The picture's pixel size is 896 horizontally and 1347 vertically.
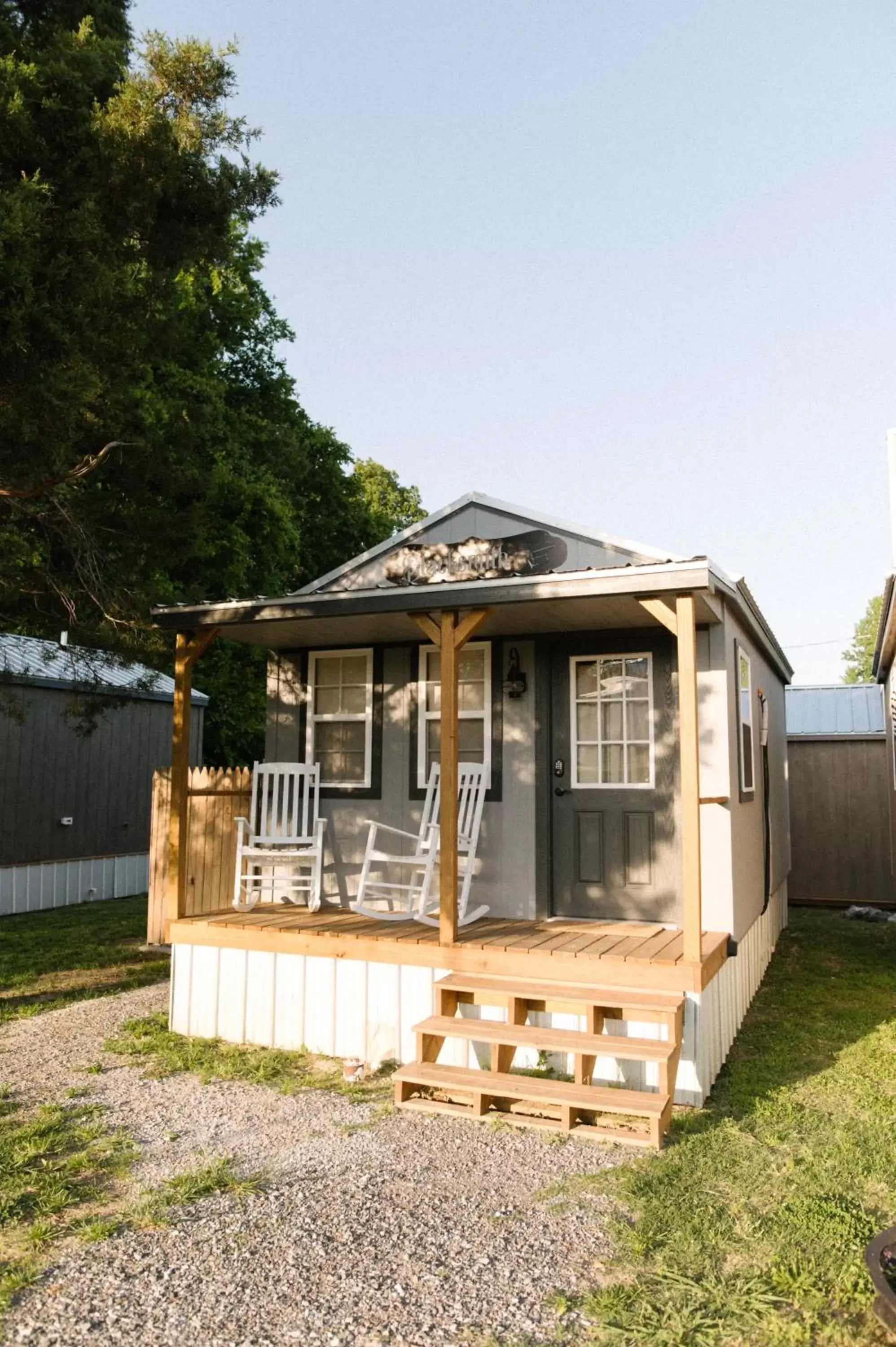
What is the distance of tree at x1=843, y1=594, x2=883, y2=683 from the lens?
43.5 m

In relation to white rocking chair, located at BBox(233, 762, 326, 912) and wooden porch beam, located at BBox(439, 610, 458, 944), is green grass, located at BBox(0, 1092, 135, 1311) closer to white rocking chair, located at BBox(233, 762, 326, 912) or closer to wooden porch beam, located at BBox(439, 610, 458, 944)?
wooden porch beam, located at BBox(439, 610, 458, 944)

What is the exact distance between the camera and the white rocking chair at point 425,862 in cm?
594

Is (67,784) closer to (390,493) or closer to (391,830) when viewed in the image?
(391,830)

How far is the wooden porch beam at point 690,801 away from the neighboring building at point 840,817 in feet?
26.4

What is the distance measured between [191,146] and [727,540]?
2587 centimetres

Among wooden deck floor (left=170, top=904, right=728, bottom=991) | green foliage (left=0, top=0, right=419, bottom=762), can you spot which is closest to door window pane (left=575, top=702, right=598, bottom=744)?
wooden deck floor (left=170, top=904, right=728, bottom=991)

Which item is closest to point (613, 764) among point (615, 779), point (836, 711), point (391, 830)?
point (615, 779)

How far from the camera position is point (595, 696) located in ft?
21.1

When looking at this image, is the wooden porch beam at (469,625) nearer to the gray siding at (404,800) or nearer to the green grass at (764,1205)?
the gray siding at (404,800)

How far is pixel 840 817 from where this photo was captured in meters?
11.9

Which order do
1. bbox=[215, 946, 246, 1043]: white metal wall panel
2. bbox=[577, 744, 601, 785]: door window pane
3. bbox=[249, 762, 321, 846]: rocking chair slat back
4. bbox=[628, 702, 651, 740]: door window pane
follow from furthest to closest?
bbox=[249, 762, 321, 846]: rocking chair slat back < bbox=[577, 744, 601, 785]: door window pane < bbox=[628, 702, 651, 740]: door window pane < bbox=[215, 946, 246, 1043]: white metal wall panel

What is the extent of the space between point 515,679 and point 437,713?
2.13 ft

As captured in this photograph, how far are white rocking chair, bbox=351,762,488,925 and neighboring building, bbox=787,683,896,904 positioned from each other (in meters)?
7.16

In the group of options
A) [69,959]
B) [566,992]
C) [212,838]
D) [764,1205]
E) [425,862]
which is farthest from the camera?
[69,959]
